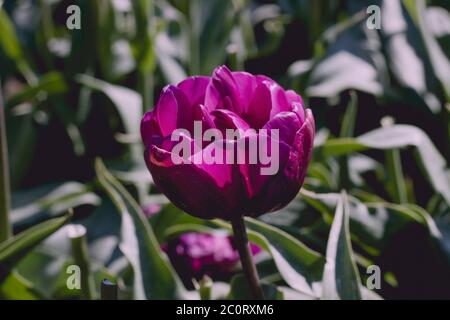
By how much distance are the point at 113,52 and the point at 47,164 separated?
0.86ft

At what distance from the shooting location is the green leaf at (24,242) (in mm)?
999

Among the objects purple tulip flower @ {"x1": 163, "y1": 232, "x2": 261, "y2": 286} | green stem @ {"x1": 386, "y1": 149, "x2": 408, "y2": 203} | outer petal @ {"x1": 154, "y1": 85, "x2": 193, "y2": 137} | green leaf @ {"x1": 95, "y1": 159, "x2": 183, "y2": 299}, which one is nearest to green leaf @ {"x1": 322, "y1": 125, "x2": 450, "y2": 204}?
green stem @ {"x1": 386, "y1": 149, "x2": 408, "y2": 203}

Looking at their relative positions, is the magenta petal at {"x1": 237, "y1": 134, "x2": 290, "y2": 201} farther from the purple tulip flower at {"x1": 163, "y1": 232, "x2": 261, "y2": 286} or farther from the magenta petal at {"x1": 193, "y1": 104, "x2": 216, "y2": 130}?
the purple tulip flower at {"x1": 163, "y1": 232, "x2": 261, "y2": 286}

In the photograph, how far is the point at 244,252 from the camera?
2.71 feet

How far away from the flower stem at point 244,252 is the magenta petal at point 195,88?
5.0 inches

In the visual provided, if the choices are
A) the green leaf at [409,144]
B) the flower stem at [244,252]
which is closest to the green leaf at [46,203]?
the green leaf at [409,144]

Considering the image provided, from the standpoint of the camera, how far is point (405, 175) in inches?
59.5

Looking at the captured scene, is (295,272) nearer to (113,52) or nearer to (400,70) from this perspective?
(400,70)


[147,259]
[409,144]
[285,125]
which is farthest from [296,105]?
[409,144]

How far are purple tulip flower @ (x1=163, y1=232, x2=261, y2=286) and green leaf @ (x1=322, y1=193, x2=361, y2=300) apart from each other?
1.07 ft

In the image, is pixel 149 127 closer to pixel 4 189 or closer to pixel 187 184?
pixel 187 184

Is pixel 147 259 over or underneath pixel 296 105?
underneath

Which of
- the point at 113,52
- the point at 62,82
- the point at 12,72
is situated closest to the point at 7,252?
the point at 62,82

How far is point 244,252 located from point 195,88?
0.17m
